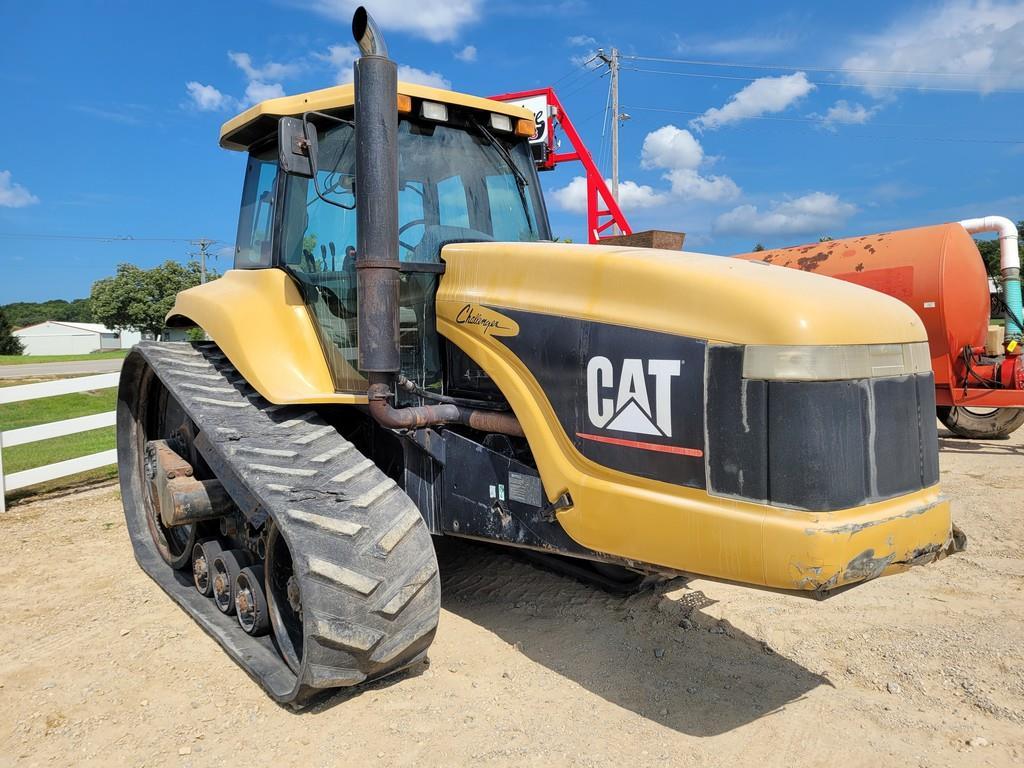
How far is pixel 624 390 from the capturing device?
280 cm

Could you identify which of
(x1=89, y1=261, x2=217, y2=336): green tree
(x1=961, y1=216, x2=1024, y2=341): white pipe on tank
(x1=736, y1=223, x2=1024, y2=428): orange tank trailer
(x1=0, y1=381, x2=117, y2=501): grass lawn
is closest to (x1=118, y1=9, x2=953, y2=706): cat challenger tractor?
(x1=0, y1=381, x2=117, y2=501): grass lawn

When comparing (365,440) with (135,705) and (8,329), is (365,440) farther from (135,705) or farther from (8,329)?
(8,329)

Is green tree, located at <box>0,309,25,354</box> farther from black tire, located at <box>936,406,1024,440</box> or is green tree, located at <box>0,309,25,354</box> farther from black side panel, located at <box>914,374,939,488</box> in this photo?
black side panel, located at <box>914,374,939,488</box>

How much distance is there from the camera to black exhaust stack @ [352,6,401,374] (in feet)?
10.5

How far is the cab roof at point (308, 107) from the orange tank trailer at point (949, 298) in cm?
661

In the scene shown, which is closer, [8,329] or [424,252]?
[424,252]

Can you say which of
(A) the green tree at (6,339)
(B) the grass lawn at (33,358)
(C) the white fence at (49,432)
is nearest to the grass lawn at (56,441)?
(C) the white fence at (49,432)

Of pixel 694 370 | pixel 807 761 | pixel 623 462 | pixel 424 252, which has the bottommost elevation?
pixel 807 761

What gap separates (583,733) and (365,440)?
1.93m

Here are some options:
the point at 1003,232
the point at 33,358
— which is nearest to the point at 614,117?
the point at 1003,232

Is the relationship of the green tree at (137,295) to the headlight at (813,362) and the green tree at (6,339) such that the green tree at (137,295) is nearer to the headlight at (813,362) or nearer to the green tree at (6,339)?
the green tree at (6,339)

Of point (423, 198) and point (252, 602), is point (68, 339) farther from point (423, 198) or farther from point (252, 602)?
point (423, 198)

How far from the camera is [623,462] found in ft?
9.27

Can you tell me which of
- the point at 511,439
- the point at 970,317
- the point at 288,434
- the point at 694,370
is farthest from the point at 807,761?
the point at 970,317
